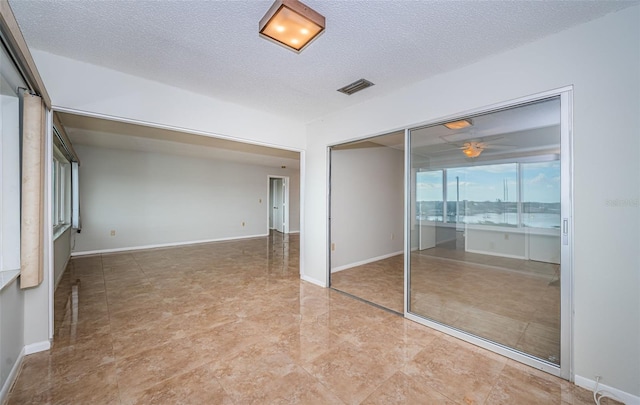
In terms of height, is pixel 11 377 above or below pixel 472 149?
below

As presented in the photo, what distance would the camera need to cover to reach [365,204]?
16.2ft

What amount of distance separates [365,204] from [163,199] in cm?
532

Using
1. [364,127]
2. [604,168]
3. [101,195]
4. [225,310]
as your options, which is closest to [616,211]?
[604,168]

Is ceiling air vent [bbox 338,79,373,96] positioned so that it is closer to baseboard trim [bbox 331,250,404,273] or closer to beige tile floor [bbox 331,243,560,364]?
beige tile floor [bbox 331,243,560,364]

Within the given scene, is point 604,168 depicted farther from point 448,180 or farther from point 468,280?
point 468,280

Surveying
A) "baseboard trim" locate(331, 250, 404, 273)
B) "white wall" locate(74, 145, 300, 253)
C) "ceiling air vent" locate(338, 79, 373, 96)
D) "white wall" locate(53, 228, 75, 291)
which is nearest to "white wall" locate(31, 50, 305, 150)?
"ceiling air vent" locate(338, 79, 373, 96)

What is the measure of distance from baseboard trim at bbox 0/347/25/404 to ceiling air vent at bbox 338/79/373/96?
11.7 feet

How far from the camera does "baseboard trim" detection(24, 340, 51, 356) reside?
2.04 meters

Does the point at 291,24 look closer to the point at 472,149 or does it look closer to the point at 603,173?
the point at 472,149

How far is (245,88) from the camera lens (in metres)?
2.81

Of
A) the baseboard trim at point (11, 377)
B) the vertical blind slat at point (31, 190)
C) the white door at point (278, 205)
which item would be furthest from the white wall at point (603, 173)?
the white door at point (278, 205)

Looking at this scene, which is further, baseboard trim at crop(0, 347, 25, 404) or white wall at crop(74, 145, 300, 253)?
white wall at crop(74, 145, 300, 253)

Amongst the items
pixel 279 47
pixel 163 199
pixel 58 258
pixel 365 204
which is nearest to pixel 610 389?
pixel 279 47

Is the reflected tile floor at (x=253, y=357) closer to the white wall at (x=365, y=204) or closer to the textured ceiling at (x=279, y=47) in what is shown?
the white wall at (x=365, y=204)
